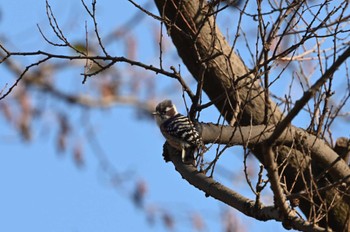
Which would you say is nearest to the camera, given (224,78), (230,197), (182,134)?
(230,197)

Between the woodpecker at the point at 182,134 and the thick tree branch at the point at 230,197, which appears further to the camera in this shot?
the woodpecker at the point at 182,134

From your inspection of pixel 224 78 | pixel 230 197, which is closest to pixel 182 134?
pixel 224 78

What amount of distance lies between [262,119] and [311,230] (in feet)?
5.51

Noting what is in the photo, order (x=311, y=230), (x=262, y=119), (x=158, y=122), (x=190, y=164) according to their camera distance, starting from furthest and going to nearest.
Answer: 1. (x=158, y=122)
2. (x=262, y=119)
3. (x=190, y=164)
4. (x=311, y=230)

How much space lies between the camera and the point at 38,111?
39.0ft

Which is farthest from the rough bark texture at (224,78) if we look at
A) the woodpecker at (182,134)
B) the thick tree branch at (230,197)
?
the thick tree branch at (230,197)

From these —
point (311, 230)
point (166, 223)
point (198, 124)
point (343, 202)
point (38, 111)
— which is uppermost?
point (38, 111)

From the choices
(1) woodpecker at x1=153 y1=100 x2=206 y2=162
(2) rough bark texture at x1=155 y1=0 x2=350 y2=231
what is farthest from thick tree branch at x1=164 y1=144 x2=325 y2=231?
(2) rough bark texture at x1=155 y1=0 x2=350 y2=231

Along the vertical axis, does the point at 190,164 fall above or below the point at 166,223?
below

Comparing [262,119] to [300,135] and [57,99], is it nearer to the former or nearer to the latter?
[300,135]

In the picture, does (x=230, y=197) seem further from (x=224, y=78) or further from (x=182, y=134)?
(x=224, y=78)

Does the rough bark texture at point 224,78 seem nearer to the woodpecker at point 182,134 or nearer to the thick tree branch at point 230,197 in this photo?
the woodpecker at point 182,134

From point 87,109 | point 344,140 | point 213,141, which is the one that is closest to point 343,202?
point 344,140

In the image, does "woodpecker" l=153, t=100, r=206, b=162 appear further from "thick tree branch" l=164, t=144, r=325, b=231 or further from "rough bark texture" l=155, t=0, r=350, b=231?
"rough bark texture" l=155, t=0, r=350, b=231
